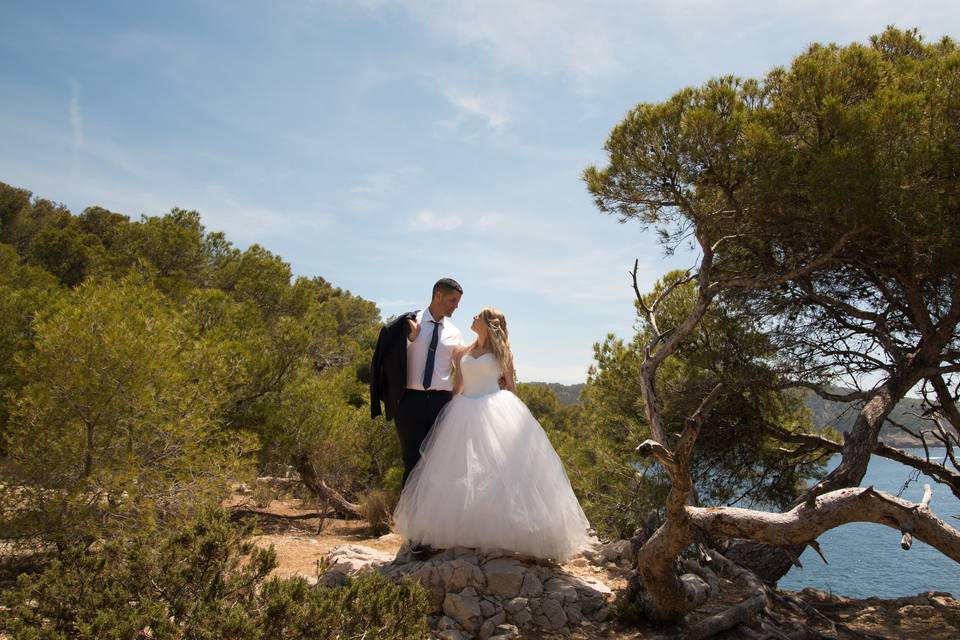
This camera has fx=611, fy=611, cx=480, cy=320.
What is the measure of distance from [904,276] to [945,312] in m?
0.78

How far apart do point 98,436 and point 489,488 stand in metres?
4.07

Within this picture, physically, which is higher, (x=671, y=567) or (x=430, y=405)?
(x=430, y=405)

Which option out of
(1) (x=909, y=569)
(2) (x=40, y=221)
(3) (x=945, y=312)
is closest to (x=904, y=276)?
(3) (x=945, y=312)

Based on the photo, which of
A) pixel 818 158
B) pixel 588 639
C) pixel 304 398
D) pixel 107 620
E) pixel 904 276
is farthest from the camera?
pixel 304 398

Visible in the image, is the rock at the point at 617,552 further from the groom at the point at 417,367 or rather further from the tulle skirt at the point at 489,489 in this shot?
the groom at the point at 417,367

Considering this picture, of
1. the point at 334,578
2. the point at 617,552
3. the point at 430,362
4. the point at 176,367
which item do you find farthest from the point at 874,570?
the point at 176,367

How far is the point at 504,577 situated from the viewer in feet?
15.0

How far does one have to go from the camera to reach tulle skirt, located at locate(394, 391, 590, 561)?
181 inches

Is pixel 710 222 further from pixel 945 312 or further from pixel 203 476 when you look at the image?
pixel 203 476

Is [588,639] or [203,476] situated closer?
[588,639]

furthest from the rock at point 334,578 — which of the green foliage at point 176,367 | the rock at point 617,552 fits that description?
the rock at point 617,552

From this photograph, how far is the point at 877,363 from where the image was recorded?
23.5ft

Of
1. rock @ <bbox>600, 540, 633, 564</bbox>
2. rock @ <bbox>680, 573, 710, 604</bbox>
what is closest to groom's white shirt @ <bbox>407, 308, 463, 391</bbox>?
rock @ <bbox>600, 540, 633, 564</bbox>

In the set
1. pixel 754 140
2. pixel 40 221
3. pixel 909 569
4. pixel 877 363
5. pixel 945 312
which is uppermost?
pixel 40 221
